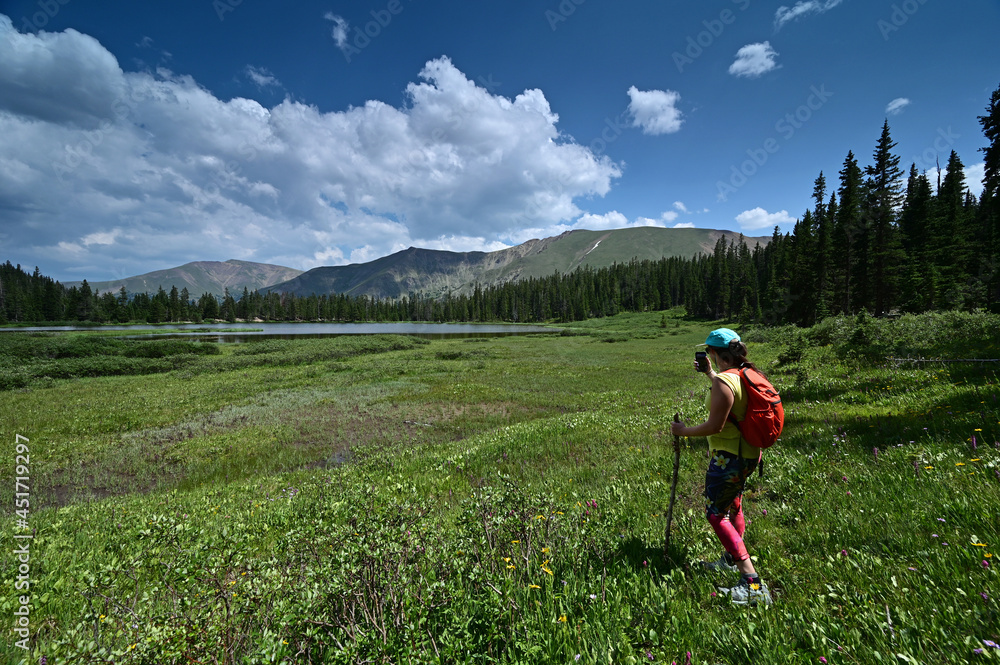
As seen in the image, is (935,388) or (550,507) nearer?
(550,507)

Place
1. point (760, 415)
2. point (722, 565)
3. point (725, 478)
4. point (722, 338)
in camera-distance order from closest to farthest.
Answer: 1. point (760, 415)
2. point (725, 478)
3. point (722, 565)
4. point (722, 338)

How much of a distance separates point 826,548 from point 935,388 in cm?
1021

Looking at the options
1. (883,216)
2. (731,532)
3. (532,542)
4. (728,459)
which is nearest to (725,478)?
(728,459)

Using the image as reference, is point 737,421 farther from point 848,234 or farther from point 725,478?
point 848,234

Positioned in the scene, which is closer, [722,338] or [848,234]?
[722,338]

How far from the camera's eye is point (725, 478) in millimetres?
4398

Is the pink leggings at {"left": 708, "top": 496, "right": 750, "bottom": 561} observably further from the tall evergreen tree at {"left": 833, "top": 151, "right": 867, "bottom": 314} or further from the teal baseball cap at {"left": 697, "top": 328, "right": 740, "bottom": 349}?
the tall evergreen tree at {"left": 833, "top": 151, "right": 867, "bottom": 314}

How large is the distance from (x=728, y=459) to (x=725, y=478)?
237mm

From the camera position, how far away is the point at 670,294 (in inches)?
6147

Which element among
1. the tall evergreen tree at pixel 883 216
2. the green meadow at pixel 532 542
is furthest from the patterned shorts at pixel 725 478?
the tall evergreen tree at pixel 883 216

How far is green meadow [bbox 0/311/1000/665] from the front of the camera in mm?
3201

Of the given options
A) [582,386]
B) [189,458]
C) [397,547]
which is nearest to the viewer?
[397,547]

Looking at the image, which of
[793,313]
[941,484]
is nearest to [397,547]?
[941,484]

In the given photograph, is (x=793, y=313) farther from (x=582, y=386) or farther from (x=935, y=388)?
(x=935, y=388)
